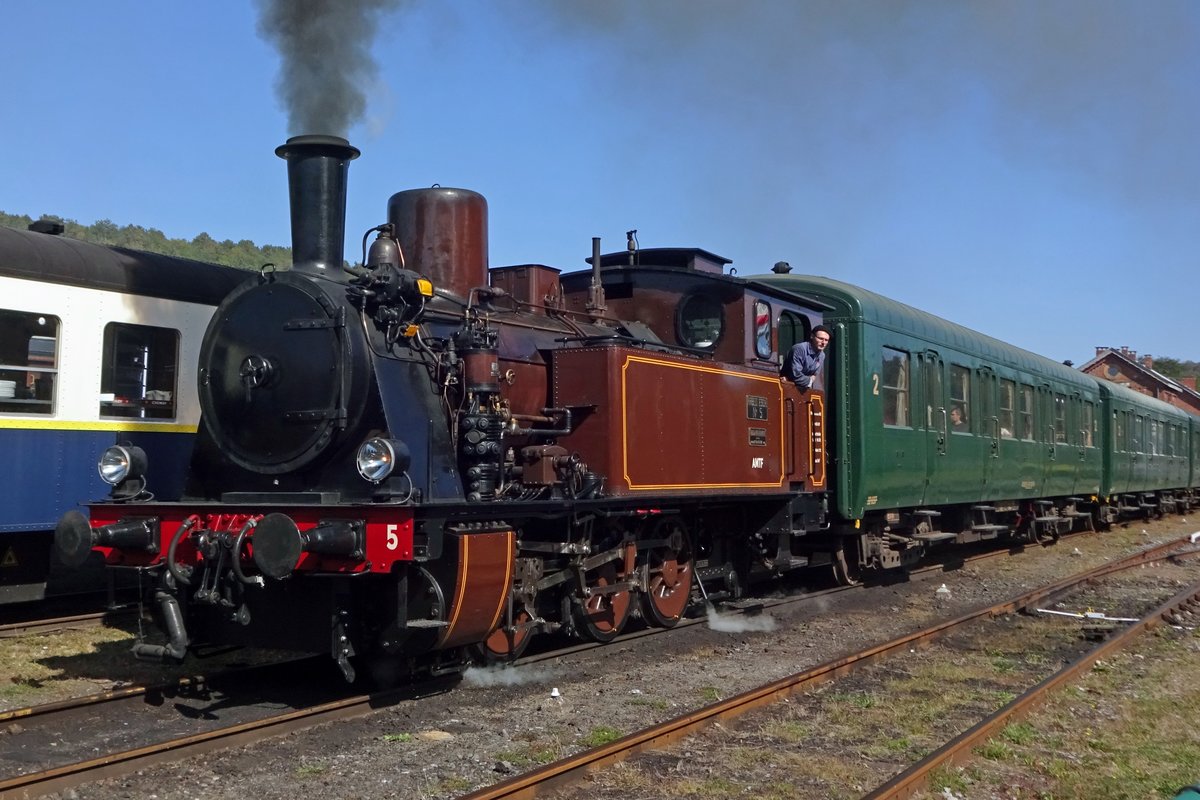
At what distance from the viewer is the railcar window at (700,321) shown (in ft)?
29.3

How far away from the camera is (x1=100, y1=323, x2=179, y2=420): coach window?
358 inches

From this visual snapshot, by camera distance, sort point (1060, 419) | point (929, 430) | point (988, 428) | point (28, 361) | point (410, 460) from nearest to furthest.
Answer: point (410, 460) < point (28, 361) < point (929, 430) < point (988, 428) < point (1060, 419)

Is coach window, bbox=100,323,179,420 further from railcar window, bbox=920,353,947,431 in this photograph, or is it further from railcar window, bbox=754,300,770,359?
railcar window, bbox=920,353,947,431

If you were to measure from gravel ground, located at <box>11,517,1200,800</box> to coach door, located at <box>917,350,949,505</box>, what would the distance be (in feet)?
7.76

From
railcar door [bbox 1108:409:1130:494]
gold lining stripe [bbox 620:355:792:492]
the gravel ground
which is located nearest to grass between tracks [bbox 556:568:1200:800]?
the gravel ground

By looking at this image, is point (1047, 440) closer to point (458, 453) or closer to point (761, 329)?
point (761, 329)

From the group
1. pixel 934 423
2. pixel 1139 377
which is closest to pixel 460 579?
pixel 934 423

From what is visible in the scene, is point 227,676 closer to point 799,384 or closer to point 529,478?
point 529,478

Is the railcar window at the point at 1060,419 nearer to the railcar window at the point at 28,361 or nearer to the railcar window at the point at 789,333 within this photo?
the railcar window at the point at 789,333

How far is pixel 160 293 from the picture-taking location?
372 inches

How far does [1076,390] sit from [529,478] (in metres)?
14.9

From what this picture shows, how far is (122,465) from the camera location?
6.73 m

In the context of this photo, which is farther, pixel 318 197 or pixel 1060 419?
pixel 1060 419

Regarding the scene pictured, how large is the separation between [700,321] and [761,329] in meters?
0.57
